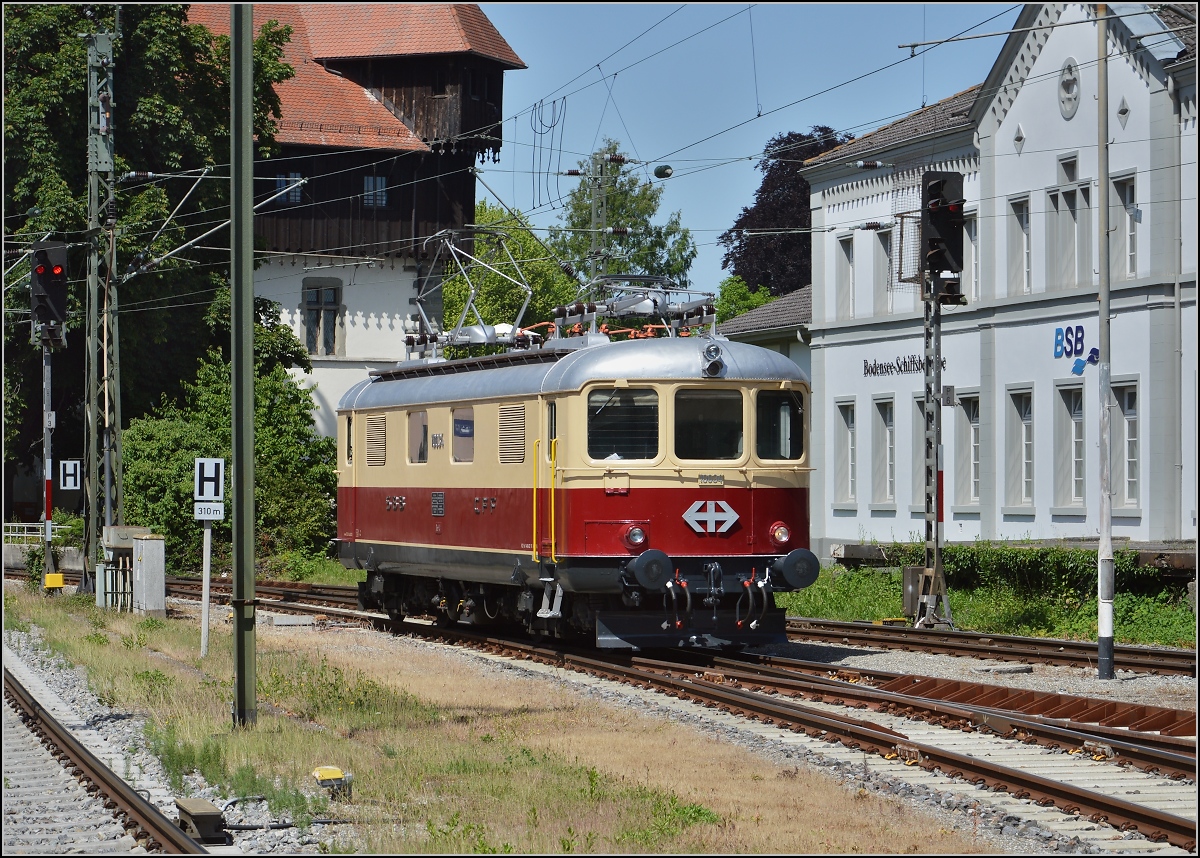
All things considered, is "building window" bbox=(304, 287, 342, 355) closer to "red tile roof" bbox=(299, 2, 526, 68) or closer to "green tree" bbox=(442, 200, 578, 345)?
"red tile roof" bbox=(299, 2, 526, 68)

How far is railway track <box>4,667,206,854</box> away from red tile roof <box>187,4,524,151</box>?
41305mm

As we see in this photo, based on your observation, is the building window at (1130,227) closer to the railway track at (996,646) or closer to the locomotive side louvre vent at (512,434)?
the railway track at (996,646)

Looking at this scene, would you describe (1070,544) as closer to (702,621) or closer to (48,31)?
(702,621)

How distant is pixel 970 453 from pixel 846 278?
605cm

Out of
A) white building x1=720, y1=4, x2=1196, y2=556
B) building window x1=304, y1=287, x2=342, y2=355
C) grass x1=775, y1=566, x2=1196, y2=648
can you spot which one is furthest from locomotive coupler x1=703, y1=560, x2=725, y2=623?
building window x1=304, y1=287, x2=342, y2=355

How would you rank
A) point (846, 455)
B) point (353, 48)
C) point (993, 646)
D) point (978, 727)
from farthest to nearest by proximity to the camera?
1. point (353, 48)
2. point (846, 455)
3. point (993, 646)
4. point (978, 727)

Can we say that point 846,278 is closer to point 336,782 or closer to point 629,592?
point 629,592

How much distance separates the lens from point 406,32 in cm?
5575

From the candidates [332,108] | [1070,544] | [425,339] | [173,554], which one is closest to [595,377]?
[425,339]

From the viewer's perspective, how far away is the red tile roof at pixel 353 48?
176ft

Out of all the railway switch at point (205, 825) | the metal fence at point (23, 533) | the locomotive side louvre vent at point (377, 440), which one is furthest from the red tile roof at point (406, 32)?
the railway switch at point (205, 825)

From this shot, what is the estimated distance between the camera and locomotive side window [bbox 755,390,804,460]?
1792 centimetres

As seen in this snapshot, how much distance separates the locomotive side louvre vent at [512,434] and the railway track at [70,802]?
615 cm

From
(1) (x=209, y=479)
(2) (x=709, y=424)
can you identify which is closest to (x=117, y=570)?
(1) (x=209, y=479)
